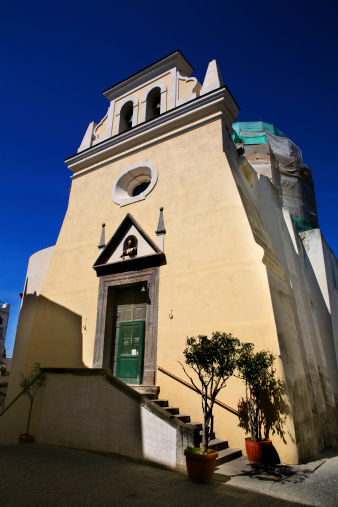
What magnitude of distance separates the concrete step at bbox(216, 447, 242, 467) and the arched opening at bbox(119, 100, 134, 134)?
11.7m

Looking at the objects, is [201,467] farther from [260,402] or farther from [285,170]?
[285,170]

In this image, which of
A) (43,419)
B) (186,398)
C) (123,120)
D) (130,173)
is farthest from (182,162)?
(43,419)

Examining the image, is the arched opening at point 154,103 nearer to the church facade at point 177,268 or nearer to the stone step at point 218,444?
the church facade at point 177,268

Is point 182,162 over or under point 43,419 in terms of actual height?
over

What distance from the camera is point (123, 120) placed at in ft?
45.3

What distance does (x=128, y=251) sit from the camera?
10367mm

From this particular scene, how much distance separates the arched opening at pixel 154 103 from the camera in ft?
43.0

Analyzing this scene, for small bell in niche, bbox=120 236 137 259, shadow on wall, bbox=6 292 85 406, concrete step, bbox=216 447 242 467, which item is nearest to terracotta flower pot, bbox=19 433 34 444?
shadow on wall, bbox=6 292 85 406

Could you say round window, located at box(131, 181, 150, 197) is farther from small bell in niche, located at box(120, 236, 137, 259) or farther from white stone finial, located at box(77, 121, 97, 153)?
white stone finial, located at box(77, 121, 97, 153)

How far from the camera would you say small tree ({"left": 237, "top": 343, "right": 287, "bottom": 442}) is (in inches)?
256

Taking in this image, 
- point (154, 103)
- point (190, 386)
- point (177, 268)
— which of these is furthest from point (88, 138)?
point (190, 386)

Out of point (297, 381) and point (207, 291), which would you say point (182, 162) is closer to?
point (207, 291)

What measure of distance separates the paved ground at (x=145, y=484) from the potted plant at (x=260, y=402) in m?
0.39

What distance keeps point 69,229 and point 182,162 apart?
5047 millimetres
